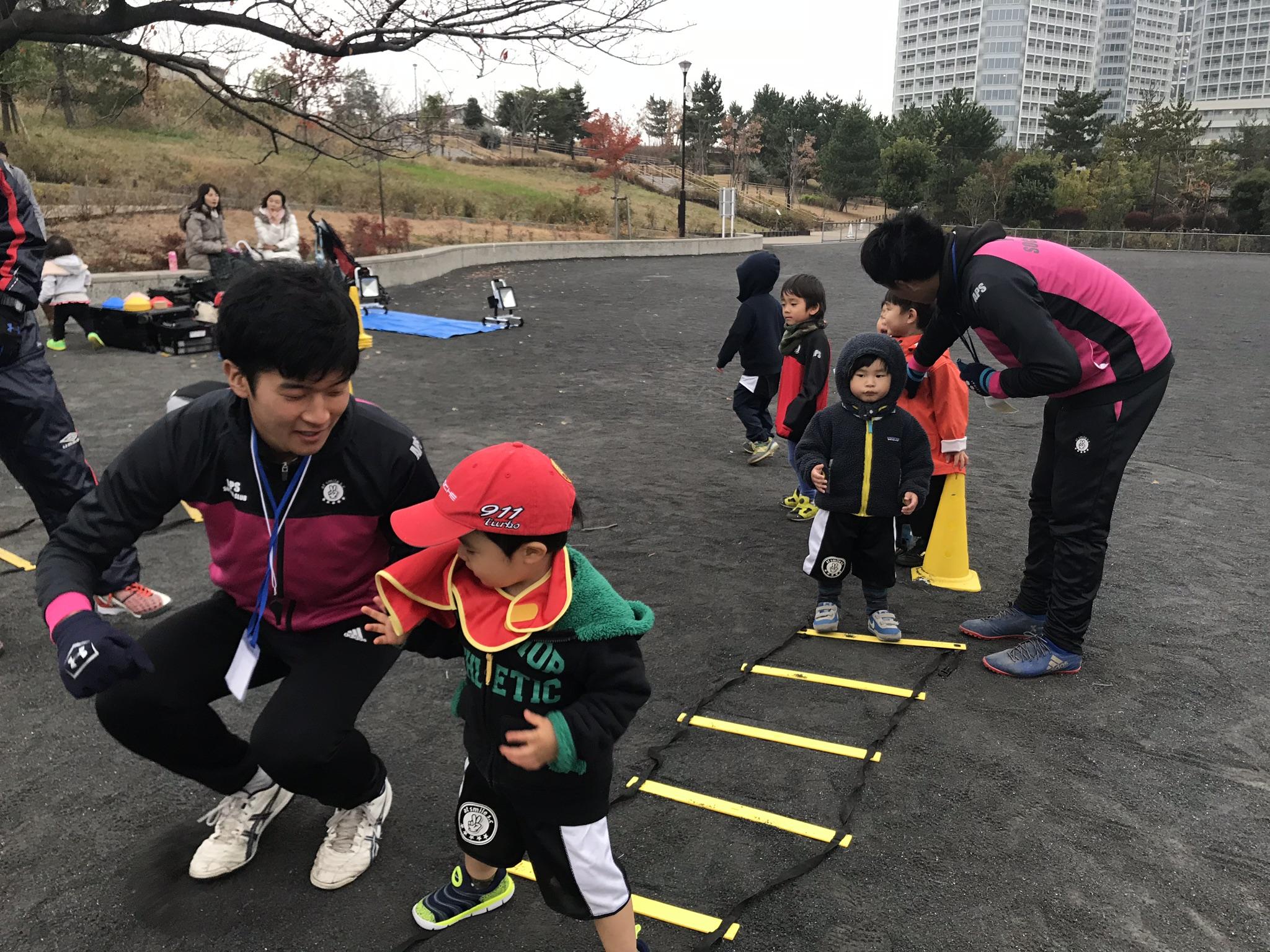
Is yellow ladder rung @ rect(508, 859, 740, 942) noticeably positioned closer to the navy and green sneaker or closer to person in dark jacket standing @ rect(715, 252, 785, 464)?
the navy and green sneaker


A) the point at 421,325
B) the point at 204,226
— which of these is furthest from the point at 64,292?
the point at 421,325

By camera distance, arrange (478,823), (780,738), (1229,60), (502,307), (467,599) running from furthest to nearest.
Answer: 1. (1229,60)
2. (502,307)
3. (780,738)
4. (478,823)
5. (467,599)

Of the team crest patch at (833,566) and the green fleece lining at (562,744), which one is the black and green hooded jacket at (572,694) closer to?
the green fleece lining at (562,744)

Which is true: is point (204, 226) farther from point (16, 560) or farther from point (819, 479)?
point (819, 479)

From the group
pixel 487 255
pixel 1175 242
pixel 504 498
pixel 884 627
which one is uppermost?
pixel 1175 242

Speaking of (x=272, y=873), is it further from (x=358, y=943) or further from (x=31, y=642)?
(x=31, y=642)

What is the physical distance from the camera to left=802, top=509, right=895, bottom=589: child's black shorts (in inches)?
163

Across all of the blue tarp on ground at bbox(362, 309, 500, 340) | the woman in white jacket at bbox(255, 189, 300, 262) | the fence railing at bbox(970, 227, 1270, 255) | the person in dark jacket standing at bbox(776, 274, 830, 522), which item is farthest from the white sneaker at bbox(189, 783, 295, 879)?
the fence railing at bbox(970, 227, 1270, 255)

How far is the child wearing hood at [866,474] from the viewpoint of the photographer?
13.3 ft

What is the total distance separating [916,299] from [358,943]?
320 cm

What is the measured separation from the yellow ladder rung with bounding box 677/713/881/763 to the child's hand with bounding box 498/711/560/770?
1618 millimetres

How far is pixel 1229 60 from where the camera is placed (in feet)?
445

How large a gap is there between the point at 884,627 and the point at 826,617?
0.26 metres

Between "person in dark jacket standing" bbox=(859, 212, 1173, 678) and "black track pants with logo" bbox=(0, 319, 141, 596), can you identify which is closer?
"person in dark jacket standing" bbox=(859, 212, 1173, 678)
